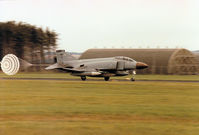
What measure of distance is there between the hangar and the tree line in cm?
705

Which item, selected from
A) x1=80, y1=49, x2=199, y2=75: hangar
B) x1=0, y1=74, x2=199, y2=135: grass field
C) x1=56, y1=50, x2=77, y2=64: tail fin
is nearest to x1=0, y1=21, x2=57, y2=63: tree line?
x1=80, y1=49, x2=199, y2=75: hangar

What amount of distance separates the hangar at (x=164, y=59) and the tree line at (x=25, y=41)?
7.05m

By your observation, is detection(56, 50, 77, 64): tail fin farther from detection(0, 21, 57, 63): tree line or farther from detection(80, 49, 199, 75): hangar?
detection(80, 49, 199, 75): hangar

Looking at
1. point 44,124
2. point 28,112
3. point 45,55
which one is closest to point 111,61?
point 45,55

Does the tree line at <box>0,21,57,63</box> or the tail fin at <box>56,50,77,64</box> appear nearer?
the tail fin at <box>56,50,77,64</box>

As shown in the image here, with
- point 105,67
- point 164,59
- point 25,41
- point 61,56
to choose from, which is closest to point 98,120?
point 105,67

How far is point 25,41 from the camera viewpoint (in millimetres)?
59188

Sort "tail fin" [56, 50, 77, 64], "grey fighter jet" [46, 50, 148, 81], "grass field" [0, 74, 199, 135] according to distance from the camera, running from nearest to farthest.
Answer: "grass field" [0, 74, 199, 135]
"grey fighter jet" [46, 50, 148, 81]
"tail fin" [56, 50, 77, 64]

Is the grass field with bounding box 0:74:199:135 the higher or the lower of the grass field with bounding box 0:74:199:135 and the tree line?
the lower

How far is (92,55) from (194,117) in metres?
44.3

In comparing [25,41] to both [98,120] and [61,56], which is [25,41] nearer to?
[61,56]

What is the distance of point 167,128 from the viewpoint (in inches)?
395

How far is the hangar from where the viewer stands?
172ft

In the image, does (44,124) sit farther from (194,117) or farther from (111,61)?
(111,61)
